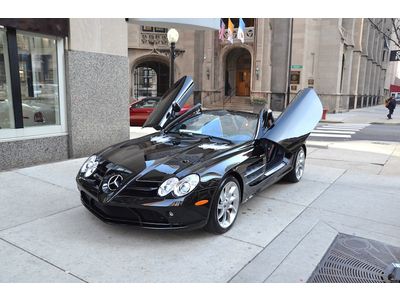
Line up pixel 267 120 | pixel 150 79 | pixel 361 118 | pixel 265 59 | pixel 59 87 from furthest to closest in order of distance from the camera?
pixel 150 79, pixel 265 59, pixel 361 118, pixel 59 87, pixel 267 120

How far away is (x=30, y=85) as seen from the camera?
7.06 metres

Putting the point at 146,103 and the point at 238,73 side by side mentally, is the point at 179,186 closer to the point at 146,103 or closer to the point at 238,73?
the point at 146,103

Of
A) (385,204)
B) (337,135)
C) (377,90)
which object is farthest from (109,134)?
(377,90)

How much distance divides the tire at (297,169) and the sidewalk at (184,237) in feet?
0.50

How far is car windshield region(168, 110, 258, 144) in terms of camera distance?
4957 millimetres

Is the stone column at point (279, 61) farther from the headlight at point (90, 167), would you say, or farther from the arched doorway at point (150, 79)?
the headlight at point (90, 167)

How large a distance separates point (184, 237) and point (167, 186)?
0.65 m

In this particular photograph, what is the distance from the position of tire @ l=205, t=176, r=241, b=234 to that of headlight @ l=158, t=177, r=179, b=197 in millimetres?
474

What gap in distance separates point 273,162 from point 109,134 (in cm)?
435

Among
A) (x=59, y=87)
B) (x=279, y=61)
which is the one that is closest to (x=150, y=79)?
(x=279, y=61)

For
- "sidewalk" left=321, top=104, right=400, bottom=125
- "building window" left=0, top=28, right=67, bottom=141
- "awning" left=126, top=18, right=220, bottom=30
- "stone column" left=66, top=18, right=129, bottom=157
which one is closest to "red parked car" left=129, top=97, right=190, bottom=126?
"awning" left=126, top=18, right=220, bottom=30

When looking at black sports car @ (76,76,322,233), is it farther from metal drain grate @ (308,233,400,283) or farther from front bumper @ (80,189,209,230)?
metal drain grate @ (308,233,400,283)

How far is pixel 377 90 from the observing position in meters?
53.5
